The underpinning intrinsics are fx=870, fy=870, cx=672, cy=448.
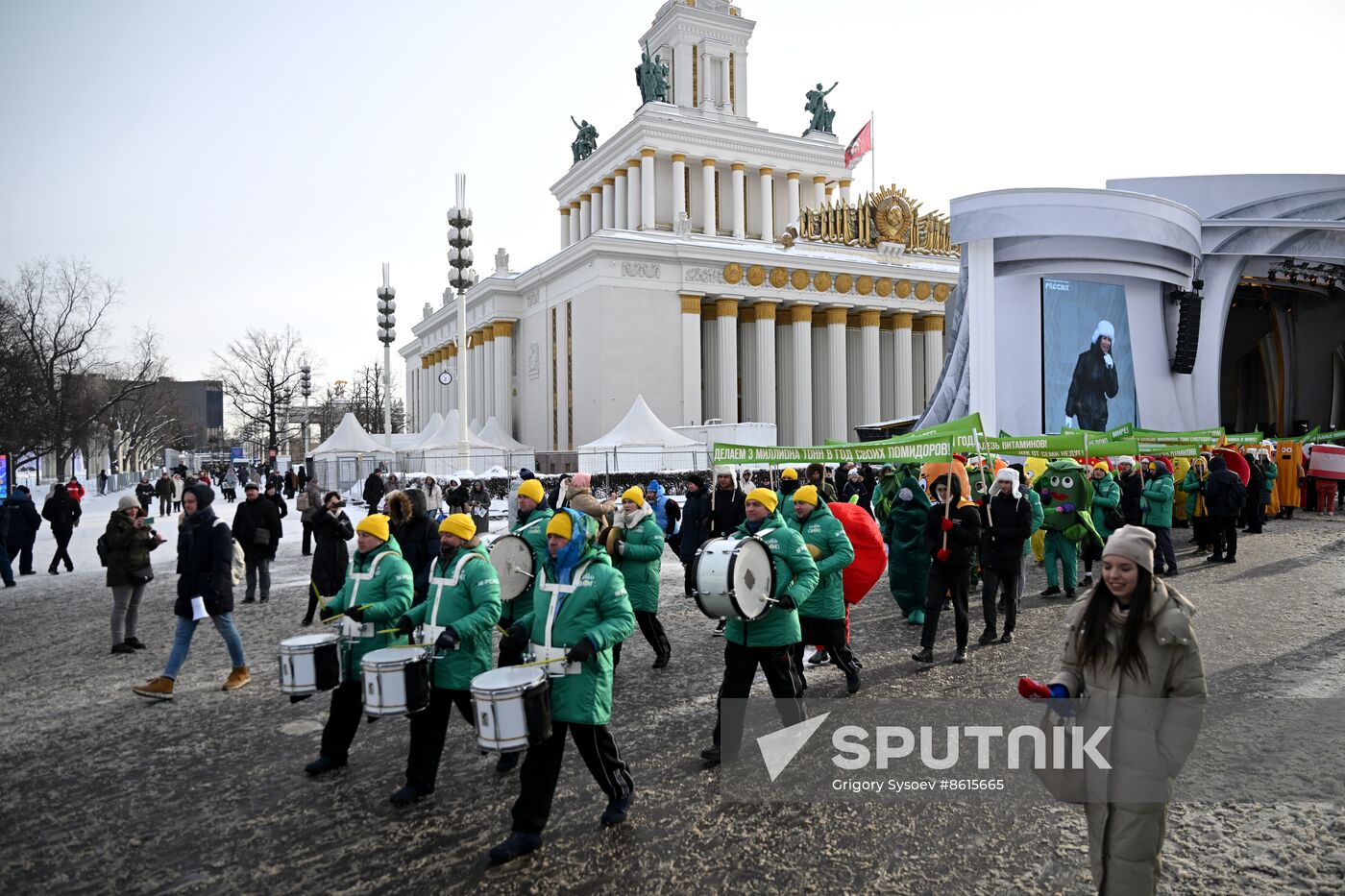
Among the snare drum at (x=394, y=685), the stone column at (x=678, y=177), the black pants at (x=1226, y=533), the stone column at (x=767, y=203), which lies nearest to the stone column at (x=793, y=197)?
the stone column at (x=767, y=203)

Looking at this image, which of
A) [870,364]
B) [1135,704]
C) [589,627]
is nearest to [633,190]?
[870,364]

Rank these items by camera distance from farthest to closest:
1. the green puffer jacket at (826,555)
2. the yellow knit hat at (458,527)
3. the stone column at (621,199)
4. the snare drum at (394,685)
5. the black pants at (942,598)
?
the stone column at (621,199) → the black pants at (942,598) → the green puffer jacket at (826,555) → the yellow knit hat at (458,527) → the snare drum at (394,685)

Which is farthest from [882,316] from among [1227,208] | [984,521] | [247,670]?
[247,670]

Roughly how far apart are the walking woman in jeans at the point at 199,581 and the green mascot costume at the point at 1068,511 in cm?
928

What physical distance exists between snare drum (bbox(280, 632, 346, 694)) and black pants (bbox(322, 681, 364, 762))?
154 millimetres

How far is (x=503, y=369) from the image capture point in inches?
1820

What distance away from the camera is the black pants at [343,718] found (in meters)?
5.42

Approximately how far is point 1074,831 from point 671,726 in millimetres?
2738

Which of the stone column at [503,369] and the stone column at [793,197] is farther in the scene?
the stone column at [793,197]

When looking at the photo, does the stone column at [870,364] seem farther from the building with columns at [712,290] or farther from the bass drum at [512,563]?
the bass drum at [512,563]

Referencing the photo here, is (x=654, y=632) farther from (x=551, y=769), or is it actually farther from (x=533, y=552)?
(x=551, y=769)

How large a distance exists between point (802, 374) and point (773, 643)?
37495 millimetres

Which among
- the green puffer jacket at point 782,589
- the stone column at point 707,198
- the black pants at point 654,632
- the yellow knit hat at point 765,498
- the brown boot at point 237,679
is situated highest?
the stone column at point 707,198

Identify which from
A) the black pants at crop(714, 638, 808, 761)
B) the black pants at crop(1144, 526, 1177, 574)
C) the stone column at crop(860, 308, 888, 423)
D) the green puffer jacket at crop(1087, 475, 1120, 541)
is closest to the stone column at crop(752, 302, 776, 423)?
the stone column at crop(860, 308, 888, 423)
